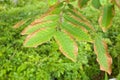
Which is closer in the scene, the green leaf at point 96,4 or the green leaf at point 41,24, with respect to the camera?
the green leaf at point 41,24

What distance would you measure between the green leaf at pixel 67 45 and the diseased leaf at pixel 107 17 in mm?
204

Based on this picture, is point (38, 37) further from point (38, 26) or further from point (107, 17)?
point (107, 17)

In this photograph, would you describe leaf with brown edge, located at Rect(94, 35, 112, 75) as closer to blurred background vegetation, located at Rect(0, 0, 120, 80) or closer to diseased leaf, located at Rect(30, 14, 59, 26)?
diseased leaf, located at Rect(30, 14, 59, 26)

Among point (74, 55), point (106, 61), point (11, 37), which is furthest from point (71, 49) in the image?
point (11, 37)

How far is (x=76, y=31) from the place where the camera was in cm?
78

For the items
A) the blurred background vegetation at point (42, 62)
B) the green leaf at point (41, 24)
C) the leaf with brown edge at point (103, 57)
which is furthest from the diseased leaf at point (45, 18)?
the blurred background vegetation at point (42, 62)

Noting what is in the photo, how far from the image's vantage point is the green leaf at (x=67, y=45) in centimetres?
70

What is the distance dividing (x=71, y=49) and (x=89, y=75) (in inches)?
119

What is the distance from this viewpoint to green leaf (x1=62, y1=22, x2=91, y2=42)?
2.50 ft

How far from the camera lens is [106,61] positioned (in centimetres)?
80

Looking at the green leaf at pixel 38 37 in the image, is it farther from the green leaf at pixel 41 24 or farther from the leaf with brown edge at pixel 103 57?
the leaf with brown edge at pixel 103 57

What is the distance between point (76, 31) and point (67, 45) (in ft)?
0.26

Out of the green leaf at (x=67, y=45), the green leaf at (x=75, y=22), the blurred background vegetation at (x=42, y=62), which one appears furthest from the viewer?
the blurred background vegetation at (x=42, y=62)

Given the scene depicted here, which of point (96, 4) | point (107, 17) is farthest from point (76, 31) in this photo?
point (96, 4)
